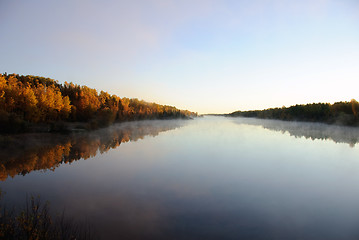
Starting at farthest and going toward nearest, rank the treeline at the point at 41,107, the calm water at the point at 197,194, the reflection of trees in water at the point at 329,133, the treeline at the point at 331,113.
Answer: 1. the treeline at the point at 331,113
2. the reflection of trees in water at the point at 329,133
3. the treeline at the point at 41,107
4. the calm water at the point at 197,194

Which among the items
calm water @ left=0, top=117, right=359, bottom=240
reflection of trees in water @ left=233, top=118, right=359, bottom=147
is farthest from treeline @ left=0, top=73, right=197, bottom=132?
reflection of trees in water @ left=233, top=118, right=359, bottom=147

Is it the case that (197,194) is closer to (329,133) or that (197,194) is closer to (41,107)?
(41,107)

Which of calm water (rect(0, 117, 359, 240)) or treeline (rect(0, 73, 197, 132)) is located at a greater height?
treeline (rect(0, 73, 197, 132))

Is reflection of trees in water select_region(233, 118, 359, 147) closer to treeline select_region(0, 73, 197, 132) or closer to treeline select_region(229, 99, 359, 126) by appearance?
treeline select_region(229, 99, 359, 126)

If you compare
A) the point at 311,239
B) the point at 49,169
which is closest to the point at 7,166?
the point at 49,169

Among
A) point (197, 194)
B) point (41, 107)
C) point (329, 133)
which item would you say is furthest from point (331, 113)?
point (41, 107)

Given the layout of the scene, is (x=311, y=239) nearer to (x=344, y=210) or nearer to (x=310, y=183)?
(x=344, y=210)

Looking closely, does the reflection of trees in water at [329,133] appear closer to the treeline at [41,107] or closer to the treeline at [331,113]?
the treeline at [331,113]

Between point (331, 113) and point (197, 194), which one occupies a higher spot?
point (331, 113)

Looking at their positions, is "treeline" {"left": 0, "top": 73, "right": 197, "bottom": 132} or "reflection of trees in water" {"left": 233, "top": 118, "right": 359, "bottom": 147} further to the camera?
"reflection of trees in water" {"left": 233, "top": 118, "right": 359, "bottom": 147}

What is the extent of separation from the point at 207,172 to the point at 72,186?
11596 millimetres

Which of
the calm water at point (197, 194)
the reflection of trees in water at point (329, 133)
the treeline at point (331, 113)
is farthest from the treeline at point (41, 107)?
the treeline at point (331, 113)

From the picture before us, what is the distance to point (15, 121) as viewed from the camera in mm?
34531

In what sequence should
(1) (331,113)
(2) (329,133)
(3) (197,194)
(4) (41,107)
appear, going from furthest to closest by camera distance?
(1) (331,113) < (2) (329,133) < (4) (41,107) < (3) (197,194)
